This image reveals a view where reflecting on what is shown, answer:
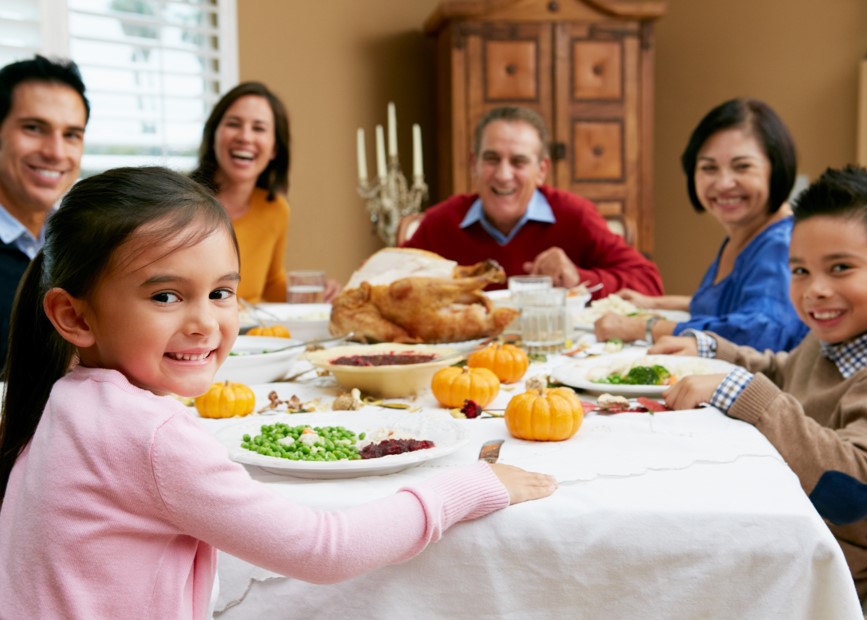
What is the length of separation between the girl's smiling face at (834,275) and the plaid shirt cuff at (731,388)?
0.37 m

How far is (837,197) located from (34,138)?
2.11 m

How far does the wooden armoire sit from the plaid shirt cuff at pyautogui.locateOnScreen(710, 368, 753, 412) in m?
3.45

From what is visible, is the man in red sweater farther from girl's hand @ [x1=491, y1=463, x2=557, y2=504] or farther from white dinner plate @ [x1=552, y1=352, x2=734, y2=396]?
girl's hand @ [x1=491, y1=463, x2=557, y2=504]

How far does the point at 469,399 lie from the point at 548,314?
25.9 inches

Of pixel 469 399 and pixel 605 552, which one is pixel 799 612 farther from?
pixel 469 399

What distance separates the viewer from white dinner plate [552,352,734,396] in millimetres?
1549

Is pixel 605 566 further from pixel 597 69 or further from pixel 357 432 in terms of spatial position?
pixel 597 69

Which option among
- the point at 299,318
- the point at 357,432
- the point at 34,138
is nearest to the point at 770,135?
the point at 299,318

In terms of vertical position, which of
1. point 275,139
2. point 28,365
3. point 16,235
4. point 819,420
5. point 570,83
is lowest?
point 819,420

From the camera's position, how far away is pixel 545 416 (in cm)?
124

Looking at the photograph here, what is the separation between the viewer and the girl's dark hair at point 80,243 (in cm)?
90

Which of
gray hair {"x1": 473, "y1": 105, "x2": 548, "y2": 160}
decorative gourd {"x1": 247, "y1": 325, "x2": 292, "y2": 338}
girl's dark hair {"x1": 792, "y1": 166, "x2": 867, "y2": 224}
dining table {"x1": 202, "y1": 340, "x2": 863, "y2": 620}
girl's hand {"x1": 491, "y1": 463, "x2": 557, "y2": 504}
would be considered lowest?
dining table {"x1": 202, "y1": 340, "x2": 863, "y2": 620}

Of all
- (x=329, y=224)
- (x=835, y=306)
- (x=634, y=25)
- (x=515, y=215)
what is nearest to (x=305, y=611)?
(x=835, y=306)

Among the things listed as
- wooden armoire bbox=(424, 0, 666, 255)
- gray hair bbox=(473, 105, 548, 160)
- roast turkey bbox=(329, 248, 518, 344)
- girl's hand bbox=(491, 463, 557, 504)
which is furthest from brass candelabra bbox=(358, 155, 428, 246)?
girl's hand bbox=(491, 463, 557, 504)
